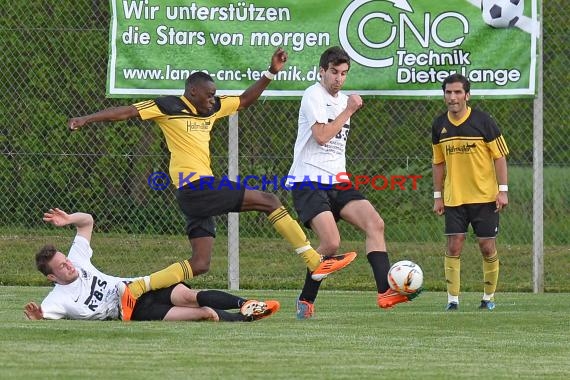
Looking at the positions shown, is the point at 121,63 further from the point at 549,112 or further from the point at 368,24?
the point at 549,112

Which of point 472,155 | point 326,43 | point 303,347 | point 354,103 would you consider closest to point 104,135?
point 326,43

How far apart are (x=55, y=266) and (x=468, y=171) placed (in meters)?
3.71

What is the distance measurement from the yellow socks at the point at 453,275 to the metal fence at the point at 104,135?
3.39 meters

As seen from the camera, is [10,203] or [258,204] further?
[10,203]

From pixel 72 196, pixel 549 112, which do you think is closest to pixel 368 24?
pixel 549 112

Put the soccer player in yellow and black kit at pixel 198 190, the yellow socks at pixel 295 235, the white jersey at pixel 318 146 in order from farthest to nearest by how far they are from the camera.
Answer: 1. the white jersey at pixel 318 146
2. the yellow socks at pixel 295 235
3. the soccer player in yellow and black kit at pixel 198 190

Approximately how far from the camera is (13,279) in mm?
13891

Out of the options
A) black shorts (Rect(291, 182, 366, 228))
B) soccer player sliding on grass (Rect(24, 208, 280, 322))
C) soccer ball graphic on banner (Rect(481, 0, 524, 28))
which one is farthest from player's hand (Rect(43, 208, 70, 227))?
soccer ball graphic on banner (Rect(481, 0, 524, 28))

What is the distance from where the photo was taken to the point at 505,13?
1305 cm

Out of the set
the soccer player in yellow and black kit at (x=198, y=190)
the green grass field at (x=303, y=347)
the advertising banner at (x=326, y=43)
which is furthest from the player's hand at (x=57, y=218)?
the advertising banner at (x=326, y=43)

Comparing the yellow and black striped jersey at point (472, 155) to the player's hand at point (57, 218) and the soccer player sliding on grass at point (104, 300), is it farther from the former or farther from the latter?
the player's hand at point (57, 218)

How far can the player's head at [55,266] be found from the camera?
868 cm

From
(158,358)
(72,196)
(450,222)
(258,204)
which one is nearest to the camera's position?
(158,358)

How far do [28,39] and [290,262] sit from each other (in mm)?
3856
